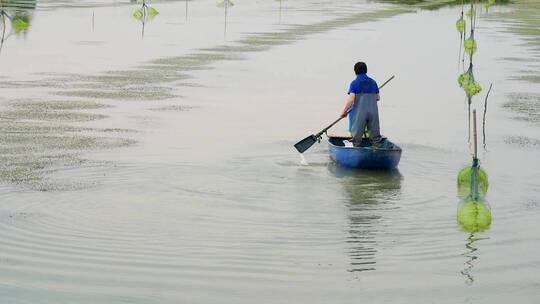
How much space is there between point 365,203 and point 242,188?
1.67 meters

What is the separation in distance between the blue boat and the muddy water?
0.52ft

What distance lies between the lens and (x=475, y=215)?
41.0ft

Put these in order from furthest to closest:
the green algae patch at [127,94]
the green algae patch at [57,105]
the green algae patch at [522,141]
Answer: the green algae patch at [127,94], the green algae patch at [57,105], the green algae patch at [522,141]

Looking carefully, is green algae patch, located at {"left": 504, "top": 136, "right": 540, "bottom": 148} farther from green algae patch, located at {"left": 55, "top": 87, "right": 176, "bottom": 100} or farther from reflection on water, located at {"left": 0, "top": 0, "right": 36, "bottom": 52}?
reflection on water, located at {"left": 0, "top": 0, "right": 36, "bottom": 52}

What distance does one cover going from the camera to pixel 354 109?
1638cm

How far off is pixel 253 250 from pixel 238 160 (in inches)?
210

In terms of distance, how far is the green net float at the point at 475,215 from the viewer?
12484 millimetres

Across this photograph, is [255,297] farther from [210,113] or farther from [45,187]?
[210,113]

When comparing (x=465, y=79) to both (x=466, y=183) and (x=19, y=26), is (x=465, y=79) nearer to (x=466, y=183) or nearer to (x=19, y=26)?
(x=466, y=183)

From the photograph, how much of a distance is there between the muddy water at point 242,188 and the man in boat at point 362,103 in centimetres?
71

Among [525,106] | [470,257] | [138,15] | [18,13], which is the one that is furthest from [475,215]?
[18,13]

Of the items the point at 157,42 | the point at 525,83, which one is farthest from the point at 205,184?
the point at 157,42

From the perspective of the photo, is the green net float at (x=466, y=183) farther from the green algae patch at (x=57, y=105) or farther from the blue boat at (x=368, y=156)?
the green algae patch at (x=57, y=105)

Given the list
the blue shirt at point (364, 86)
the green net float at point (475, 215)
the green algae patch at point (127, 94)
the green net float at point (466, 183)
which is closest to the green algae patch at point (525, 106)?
the blue shirt at point (364, 86)
